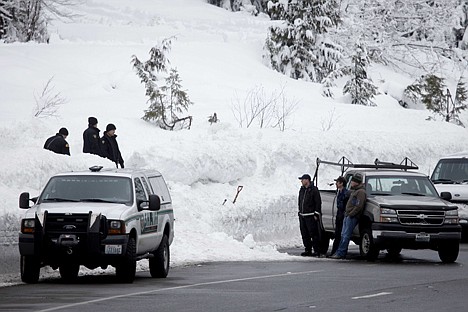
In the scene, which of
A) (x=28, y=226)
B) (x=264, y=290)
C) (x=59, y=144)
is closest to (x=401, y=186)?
(x=59, y=144)

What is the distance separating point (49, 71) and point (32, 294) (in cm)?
2573

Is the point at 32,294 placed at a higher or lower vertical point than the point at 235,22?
lower

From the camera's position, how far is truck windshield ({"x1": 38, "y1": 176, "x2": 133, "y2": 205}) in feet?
61.5

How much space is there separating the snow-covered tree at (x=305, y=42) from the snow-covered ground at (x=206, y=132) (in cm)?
106

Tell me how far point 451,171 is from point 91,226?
51.5ft

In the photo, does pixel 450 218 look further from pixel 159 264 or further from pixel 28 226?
pixel 28 226

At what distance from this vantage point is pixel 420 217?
23.5 m

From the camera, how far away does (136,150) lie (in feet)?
101

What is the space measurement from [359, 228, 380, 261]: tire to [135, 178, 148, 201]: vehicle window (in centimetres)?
607

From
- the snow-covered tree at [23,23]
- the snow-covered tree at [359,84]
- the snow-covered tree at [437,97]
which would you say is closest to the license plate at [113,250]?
the snow-covered tree at [359,84]

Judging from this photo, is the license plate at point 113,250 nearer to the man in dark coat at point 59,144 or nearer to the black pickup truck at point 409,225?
the black pickup truck at point 409,225

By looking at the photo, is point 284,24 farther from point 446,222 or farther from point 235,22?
point 446,222

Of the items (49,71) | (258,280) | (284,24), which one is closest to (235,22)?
(284,24)

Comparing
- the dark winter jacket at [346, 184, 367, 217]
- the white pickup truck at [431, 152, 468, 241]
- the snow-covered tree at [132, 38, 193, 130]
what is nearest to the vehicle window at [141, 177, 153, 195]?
the dark winter jacket at [346, 184, 367, 217]
